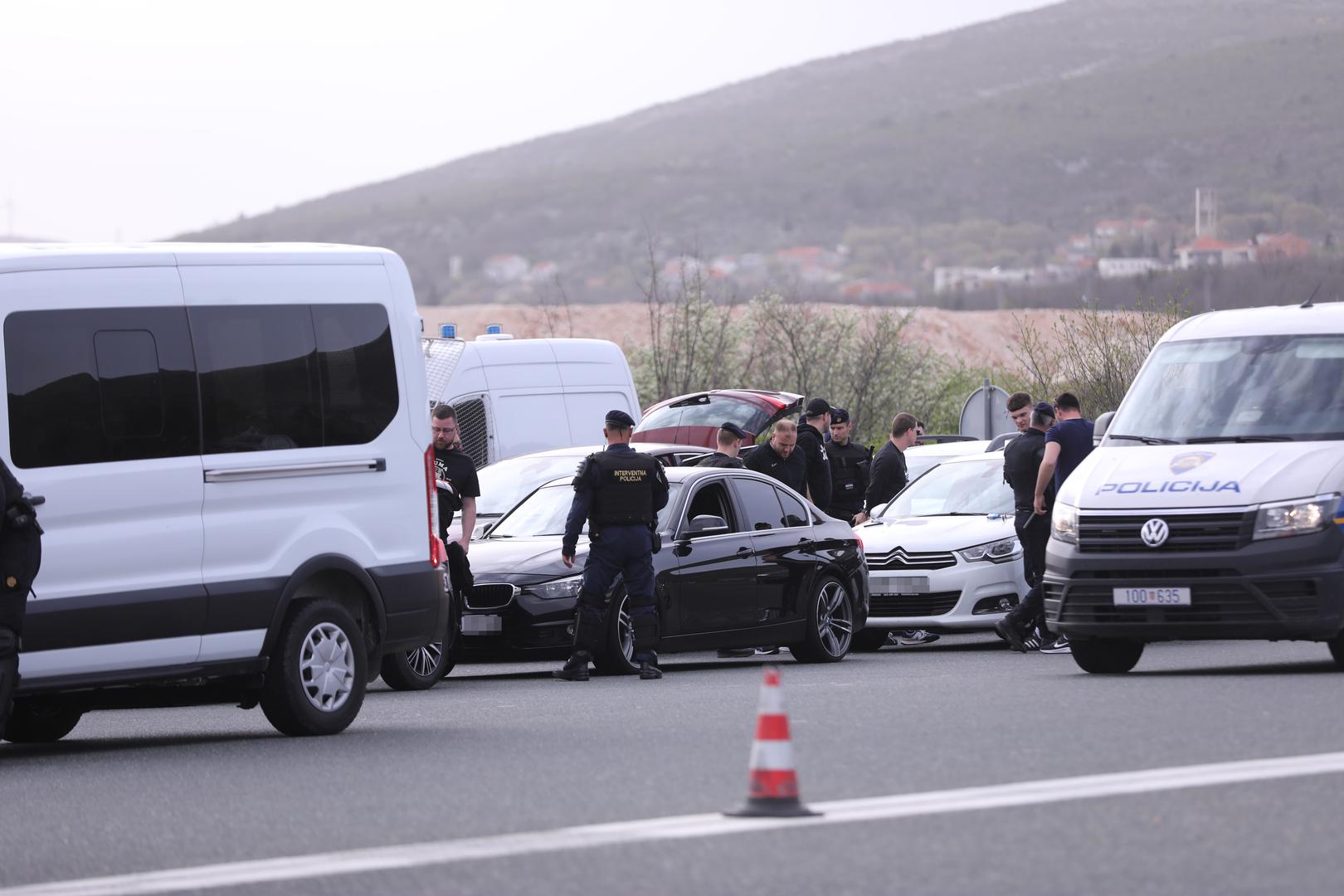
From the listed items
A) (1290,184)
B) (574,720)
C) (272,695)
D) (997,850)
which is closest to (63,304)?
(272,695)

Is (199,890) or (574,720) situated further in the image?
(574,720)

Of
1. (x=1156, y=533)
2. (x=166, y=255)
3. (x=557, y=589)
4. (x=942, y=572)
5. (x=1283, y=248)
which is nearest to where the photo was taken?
(x=166, y=255)

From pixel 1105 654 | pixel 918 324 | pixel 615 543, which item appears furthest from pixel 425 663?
pixel 918 324

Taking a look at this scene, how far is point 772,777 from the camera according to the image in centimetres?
782

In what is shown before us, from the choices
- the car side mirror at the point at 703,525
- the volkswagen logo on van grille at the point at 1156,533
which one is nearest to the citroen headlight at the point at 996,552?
the car side mirror at the point at 703,525

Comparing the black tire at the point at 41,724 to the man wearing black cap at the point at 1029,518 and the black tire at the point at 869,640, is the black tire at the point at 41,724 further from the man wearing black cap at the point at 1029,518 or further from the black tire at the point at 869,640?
the black tire at the point at 869,640

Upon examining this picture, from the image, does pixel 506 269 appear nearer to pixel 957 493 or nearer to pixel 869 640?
pixel 957 493

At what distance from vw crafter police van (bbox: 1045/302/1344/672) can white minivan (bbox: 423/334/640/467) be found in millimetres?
8372

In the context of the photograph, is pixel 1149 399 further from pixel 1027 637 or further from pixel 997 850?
pixel 997 850

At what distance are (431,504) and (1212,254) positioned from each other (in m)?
92.9

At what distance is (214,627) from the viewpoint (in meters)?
11.0

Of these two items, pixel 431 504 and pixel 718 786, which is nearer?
pixel 718 786

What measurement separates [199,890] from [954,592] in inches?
470

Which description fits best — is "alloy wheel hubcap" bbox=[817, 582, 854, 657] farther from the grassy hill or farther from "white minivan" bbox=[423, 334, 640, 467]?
the grassy hill
